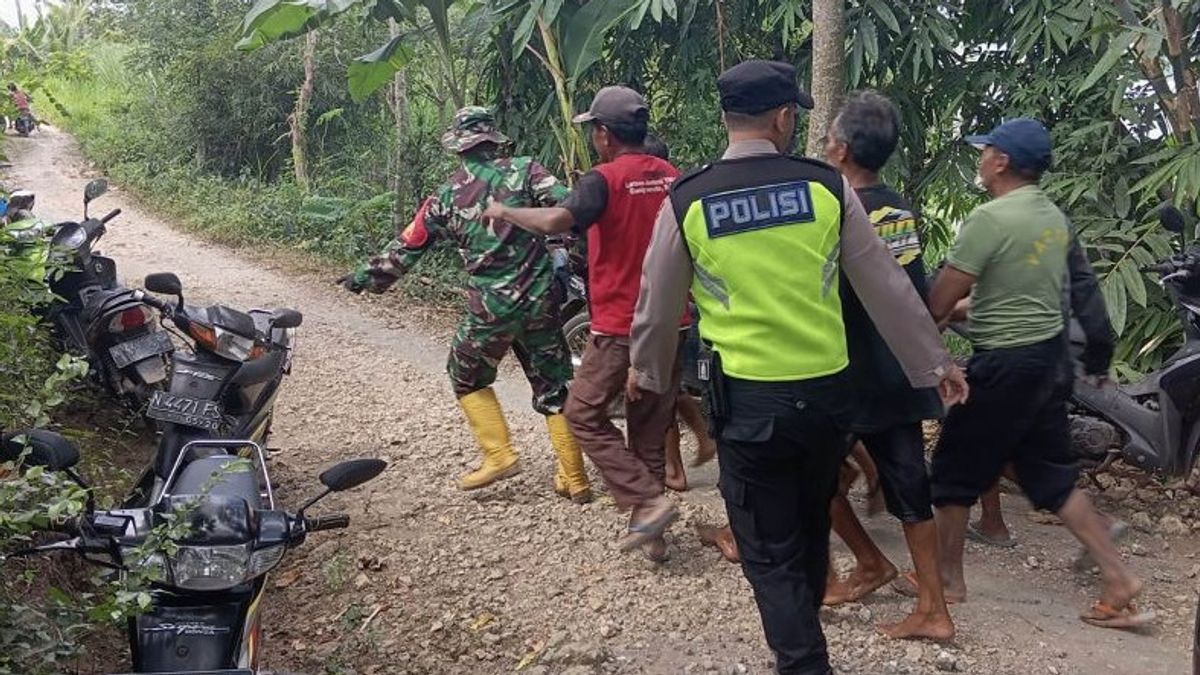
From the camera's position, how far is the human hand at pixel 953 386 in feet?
10.4

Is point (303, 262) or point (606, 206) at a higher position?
point (606, 206)

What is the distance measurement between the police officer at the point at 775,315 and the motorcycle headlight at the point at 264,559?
3.85ft

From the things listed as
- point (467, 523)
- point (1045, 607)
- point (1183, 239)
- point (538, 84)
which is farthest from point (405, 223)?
point (1045, 607)

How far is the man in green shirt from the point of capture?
3.58 meters

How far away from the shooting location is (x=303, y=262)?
1130 centimetres

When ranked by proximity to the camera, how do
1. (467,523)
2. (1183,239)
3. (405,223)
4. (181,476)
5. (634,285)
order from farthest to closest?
(405,223)
(1183,239)
(467,523)
(634,285)
(181,476)

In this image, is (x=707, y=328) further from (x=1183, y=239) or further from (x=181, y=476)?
(x=1183, y=239)

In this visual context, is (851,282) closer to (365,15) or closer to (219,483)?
(219,483)

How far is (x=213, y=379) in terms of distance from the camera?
4602 millimetres

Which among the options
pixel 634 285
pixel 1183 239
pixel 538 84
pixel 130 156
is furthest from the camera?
pixel 130 156

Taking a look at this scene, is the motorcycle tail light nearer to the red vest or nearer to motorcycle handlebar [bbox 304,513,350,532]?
the red vest

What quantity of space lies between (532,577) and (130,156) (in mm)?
15594

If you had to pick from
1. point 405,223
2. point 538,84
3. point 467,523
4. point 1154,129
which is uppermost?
point 1154,129

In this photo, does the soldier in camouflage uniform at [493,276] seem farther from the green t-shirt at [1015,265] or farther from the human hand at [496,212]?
the green t-shirt at [1015,265]
